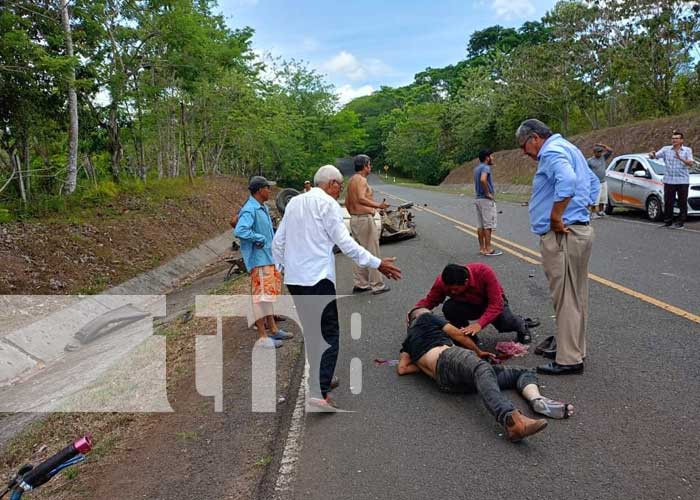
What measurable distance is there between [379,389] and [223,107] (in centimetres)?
2469

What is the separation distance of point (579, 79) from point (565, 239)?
1264 inches

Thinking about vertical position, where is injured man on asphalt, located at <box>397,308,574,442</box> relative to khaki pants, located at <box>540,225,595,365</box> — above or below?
below

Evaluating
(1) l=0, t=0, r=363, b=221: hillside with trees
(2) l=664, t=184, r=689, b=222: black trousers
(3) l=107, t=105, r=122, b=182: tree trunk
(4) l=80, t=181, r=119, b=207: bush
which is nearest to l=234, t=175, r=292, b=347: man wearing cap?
(1) l=0, t=0, r=363, b=221: hillside with trees

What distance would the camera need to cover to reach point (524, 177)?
128 ft

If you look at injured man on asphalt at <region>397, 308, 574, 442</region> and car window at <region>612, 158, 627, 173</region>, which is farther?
car window at <region>612, 158, 627, 173</region>

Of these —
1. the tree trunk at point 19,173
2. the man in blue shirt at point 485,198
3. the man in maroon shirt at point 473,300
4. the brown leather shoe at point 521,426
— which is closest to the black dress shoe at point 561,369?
the man in maroon shirt at point 473,300

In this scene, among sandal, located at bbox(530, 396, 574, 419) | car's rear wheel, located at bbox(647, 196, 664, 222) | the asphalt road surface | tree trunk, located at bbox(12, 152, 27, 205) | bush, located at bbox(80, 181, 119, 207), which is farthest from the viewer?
bush, located at bbox(80, 181, 119, 207)

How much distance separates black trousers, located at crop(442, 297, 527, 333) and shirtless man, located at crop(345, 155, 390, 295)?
290 cm

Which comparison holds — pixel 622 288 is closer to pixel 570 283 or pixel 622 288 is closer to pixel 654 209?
pixel 570 283

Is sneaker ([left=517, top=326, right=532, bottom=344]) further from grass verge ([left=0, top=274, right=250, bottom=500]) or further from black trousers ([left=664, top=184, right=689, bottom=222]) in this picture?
black trousers ([left=664, top=184, right=689, bottom=222])

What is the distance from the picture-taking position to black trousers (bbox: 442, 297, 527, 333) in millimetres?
5516

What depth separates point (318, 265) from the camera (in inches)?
180

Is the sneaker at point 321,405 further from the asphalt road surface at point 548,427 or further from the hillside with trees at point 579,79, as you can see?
the hillside with trees at point 579,79

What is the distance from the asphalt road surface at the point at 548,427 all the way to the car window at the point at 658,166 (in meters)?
8.06
